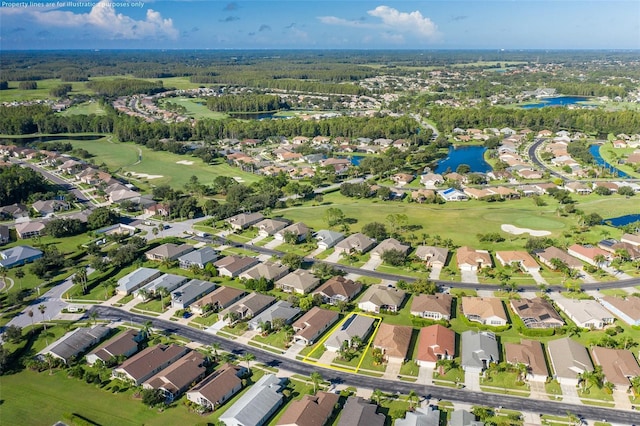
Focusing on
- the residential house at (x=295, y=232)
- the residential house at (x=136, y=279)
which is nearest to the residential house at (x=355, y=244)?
the residential house at (x=295, y=232)

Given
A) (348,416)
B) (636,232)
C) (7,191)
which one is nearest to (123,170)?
(7,191)

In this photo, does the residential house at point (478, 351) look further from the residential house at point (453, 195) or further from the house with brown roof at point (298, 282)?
the residential house at point (453, 195)

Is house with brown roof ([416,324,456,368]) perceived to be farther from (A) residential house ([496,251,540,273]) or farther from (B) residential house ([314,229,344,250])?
(B) residential house ([314,229,344,250])

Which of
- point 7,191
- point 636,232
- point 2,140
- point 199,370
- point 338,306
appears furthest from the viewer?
point 2,140

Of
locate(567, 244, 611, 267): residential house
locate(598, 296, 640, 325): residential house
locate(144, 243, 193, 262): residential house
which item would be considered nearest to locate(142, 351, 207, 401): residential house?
locate(144, 243, 193, 262): residential house

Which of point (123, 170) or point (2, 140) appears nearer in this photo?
point (123, 170)

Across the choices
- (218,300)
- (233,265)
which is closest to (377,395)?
(218,300)

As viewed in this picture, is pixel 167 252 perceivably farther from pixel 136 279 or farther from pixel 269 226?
pixel 269 226

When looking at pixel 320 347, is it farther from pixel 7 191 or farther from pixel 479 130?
pixel 479 130
